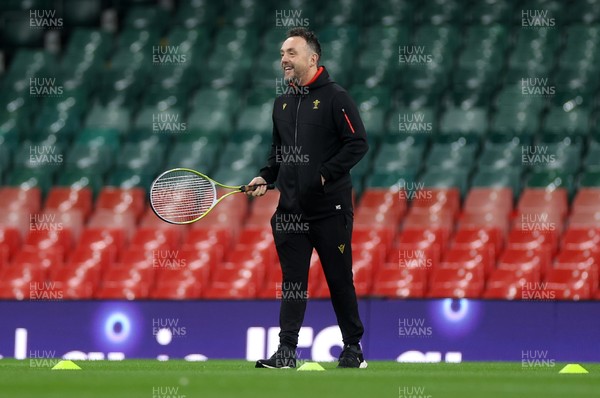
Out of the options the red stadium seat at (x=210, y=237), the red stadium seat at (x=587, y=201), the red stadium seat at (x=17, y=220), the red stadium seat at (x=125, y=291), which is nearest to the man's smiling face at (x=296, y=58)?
the red stadium seat at (x=125, y=291)

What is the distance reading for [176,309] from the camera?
37.7 ft

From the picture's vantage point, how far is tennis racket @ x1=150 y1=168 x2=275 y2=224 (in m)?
8.09

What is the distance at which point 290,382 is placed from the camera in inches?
261

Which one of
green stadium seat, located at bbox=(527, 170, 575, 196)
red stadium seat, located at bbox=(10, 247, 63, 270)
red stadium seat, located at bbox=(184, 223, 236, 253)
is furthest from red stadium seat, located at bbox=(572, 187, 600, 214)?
red stadium seat, located at bbox=(10, 247, 63, 270)

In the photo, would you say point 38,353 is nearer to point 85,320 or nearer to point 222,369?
point 85,320

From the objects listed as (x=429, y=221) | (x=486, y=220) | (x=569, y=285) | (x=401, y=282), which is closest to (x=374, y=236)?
(x=429, y=221)

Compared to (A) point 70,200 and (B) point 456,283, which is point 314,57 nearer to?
(B) point 456,283

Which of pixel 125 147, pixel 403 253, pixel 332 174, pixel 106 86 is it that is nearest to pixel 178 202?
pixel 332 174

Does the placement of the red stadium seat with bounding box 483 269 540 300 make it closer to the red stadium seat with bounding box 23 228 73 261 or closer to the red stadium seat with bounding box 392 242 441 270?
the red stadium seat with bounding box 392 242 441 270

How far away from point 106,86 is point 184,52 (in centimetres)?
113

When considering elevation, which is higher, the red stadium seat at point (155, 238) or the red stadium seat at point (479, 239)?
the red stadium seat at point (155, 238)

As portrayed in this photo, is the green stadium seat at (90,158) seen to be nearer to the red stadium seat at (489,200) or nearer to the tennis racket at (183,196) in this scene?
the red stadium seat at (489,200)

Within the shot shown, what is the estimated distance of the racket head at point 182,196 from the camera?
8.09 metres

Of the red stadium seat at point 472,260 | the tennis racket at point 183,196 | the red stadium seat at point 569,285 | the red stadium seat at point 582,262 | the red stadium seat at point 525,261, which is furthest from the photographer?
the red stadium seat at point 472,260
